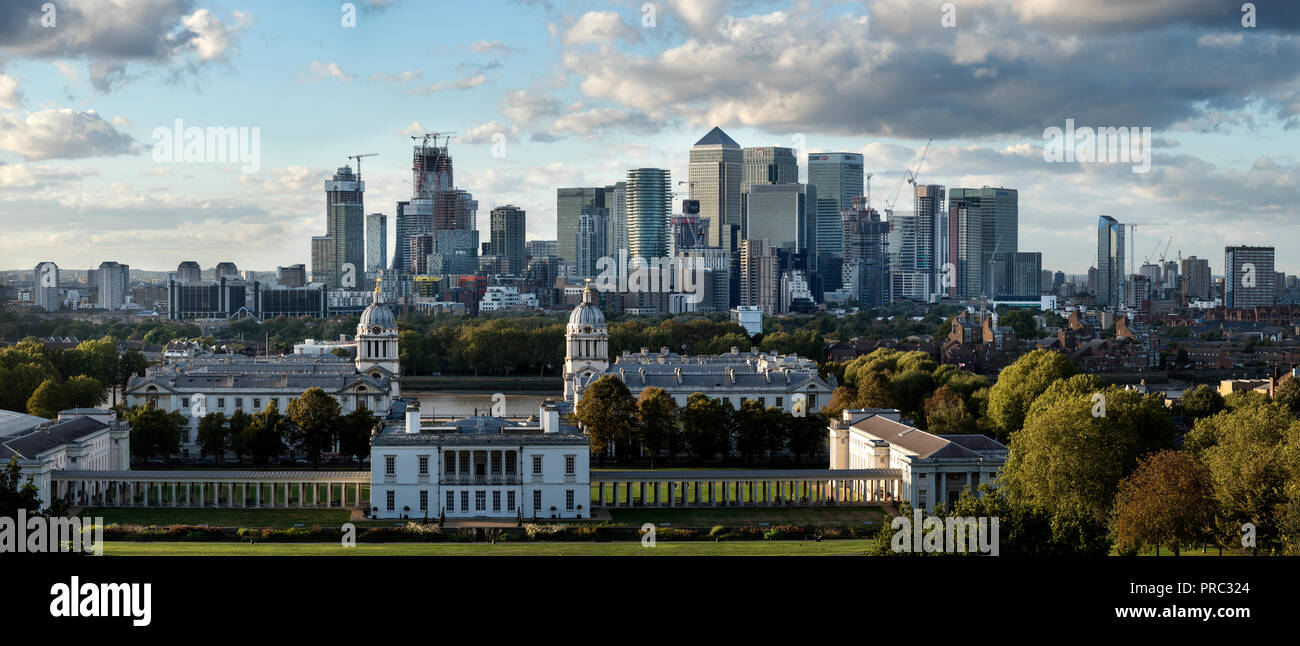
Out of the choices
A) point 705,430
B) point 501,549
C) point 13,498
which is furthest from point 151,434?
point 501,549

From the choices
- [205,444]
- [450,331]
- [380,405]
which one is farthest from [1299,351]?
[205,444]

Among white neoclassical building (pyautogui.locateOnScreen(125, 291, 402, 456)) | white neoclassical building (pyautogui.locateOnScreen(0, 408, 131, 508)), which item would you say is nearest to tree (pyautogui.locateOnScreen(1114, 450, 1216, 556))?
white neoclassical building (pyautogui.locateOnScreen(0, 408, 131, 508))

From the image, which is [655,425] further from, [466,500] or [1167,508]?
[1167,508]

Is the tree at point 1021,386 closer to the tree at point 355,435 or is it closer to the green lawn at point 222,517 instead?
the tree at point 355,435

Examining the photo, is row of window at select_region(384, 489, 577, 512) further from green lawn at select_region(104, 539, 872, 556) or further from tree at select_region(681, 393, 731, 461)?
tree at select_region(681, 393, 731, 461)

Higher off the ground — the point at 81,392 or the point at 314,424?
the point at 81,392

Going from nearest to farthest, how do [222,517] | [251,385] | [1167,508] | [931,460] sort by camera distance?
[1167,508] < [222,517] < [931,460] < [251,385]
